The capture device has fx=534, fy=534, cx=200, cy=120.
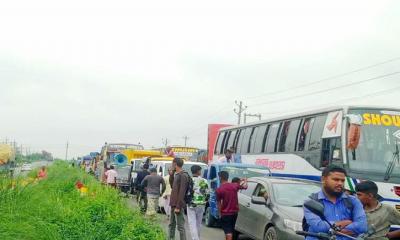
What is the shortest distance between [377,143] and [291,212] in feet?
14.0

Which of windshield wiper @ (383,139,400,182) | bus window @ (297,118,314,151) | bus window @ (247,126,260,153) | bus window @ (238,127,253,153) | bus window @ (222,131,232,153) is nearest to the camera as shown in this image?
windshield wiper @ (383,139,400,182)

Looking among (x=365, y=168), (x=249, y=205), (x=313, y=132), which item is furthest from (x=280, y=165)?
(x=249, y=205)

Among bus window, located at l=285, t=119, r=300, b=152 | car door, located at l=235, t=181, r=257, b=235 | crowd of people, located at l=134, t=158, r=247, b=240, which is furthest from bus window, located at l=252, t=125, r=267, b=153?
crowd of people, located at l=134, t=158, r=247, b=240

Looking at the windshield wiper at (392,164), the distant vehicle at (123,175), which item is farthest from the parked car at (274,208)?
the distant vehicle at (123,175)

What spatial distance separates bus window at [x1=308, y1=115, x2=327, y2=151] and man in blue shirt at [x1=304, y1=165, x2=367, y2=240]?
988 centimetres

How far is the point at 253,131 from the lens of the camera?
20.2 m

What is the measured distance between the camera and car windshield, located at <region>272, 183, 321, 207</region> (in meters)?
9.83

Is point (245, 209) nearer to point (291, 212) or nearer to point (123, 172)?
point (291, 212)

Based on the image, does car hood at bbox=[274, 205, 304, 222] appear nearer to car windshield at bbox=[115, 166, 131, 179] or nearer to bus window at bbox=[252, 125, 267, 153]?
bus window at bbox=[252, 125, 267, 153]

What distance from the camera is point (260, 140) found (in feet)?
63.1

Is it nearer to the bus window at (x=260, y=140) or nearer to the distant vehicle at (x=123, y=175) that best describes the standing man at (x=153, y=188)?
the bus window at (x=260, y=140)

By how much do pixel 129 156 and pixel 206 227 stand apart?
1887cm

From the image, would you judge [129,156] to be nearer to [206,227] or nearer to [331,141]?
[206,227]

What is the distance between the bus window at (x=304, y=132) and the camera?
15420mm
